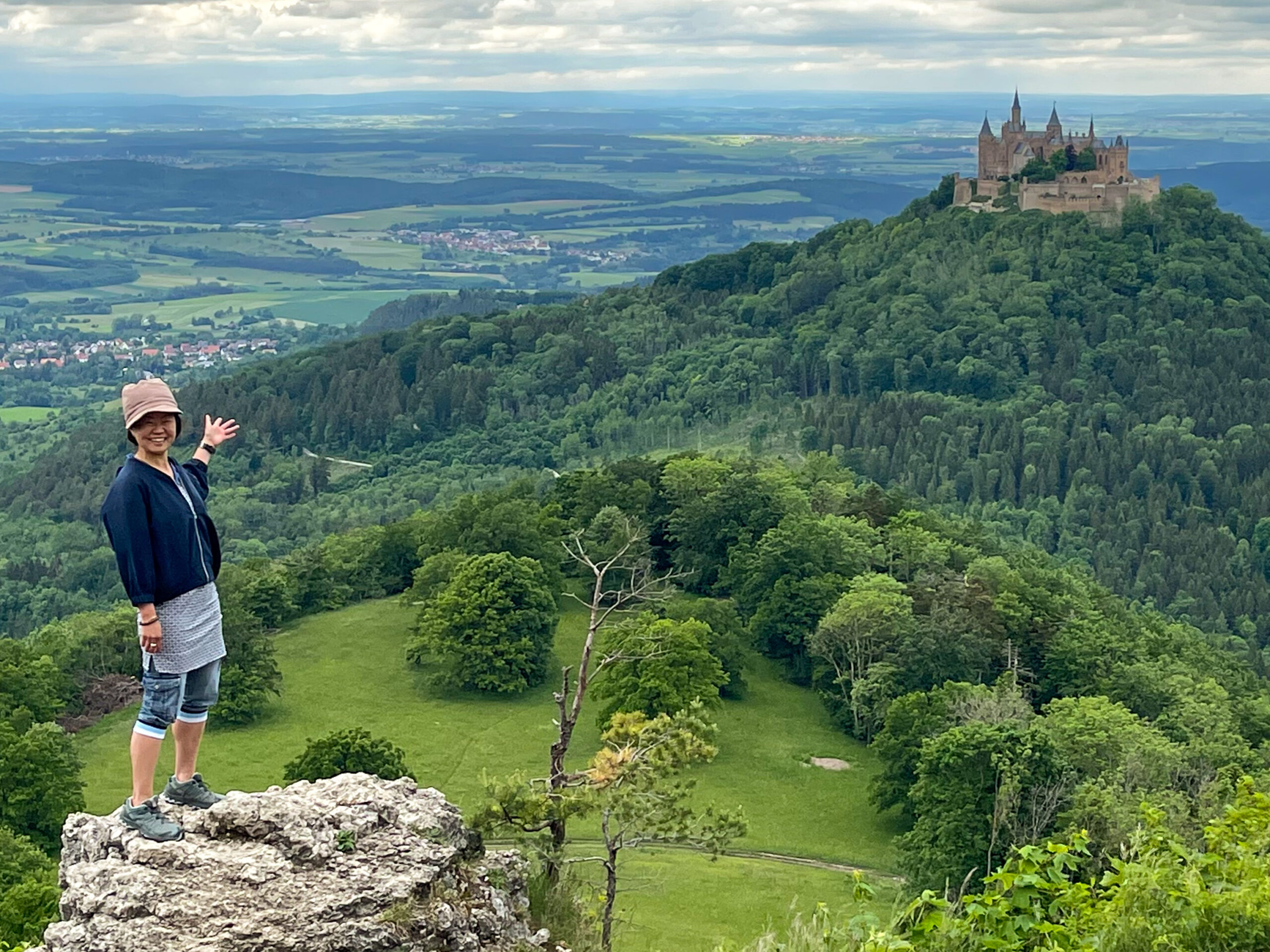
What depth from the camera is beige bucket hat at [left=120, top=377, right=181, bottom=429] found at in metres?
15.0

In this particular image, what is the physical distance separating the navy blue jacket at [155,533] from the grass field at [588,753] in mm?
21004

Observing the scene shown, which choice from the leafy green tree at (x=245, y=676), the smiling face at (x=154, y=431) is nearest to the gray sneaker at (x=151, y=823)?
the smiling face at (x=154, y=431)

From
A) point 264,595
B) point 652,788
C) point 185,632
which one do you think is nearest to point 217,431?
point 185,632

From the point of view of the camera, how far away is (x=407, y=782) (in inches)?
664

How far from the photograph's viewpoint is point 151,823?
1542 cm

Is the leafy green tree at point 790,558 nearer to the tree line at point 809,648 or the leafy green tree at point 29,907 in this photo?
the tree line at point 809,648

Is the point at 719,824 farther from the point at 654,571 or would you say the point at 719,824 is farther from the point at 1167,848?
the point at 654,571

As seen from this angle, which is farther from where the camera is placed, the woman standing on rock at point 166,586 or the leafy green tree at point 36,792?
the leafy green tree at point 36,792

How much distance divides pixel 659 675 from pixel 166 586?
1471 inches

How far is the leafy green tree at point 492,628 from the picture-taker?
56.9m

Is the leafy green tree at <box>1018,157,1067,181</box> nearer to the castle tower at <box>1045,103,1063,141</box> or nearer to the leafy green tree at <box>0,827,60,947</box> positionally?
the castle tower at <box>1045,103,1063,141</box>

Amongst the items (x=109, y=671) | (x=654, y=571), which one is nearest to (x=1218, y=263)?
(x=654, y=571)

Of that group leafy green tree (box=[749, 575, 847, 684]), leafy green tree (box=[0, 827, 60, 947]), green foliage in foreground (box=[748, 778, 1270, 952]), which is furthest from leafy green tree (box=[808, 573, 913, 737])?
green foliage in foreground (box=[748, 778, 1270, 952])

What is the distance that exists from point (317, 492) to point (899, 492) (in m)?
64.8
